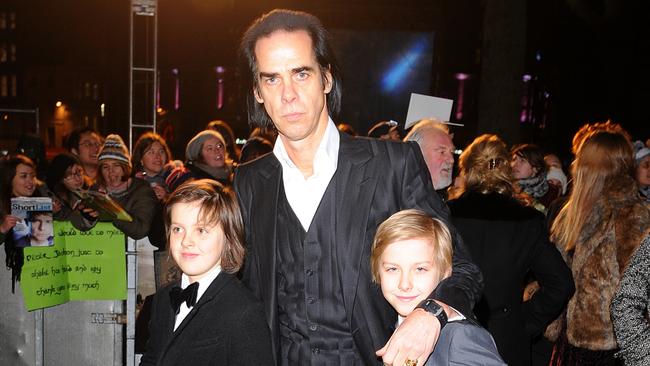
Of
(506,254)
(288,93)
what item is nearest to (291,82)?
(288,93)

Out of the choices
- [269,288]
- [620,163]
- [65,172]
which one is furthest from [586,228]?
[65,172]

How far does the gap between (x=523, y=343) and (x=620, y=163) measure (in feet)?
4.46

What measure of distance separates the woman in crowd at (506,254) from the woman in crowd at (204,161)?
11.4 feet

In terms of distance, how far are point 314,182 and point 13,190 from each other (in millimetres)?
4198

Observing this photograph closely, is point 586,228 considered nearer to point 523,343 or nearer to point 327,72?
point 523,343

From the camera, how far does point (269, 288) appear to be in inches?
108

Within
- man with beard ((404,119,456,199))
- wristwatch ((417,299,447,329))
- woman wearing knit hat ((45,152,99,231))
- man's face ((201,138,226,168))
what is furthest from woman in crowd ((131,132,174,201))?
wristwatch ((417,299,447,329))

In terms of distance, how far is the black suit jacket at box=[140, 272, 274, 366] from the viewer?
2729mm

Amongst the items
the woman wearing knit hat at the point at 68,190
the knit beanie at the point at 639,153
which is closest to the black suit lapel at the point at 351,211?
the woman wearing knit hat at the point at 68,190

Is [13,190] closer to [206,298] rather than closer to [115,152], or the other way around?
[115,152]

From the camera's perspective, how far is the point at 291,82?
2703 mm

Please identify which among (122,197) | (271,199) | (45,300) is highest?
(271,199)

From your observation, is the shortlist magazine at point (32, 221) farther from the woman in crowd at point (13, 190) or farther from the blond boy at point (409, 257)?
the blond boy at point (409, 257)

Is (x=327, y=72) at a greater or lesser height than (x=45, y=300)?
greater
